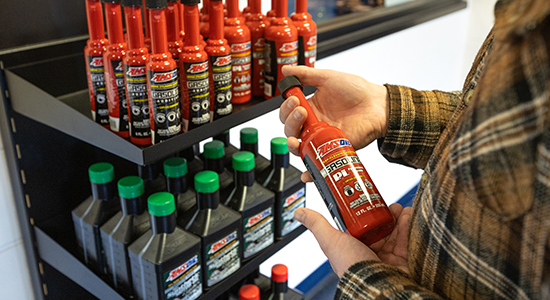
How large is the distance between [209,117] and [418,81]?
2.17 metres

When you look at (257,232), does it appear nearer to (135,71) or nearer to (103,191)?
(103,191)

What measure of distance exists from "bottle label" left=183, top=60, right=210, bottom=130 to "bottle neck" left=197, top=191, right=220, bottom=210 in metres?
0.25

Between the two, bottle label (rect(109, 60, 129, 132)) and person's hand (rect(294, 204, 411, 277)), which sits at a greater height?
bottle label (rect(109, 60, 129, 132))

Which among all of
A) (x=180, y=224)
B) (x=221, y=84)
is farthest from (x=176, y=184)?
(x=221, y=84)

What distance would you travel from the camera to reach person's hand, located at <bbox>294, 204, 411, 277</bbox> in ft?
2.66

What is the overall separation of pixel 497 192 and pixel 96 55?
2.48 feet

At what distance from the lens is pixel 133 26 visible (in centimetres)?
84

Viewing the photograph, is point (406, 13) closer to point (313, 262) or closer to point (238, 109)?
point (313, 262)

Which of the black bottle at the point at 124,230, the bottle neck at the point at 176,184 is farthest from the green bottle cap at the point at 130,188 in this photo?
the bottle neck at the point at 176,184

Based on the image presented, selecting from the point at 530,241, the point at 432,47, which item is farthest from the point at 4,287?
the point at 432,47

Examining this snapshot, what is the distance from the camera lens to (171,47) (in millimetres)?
942

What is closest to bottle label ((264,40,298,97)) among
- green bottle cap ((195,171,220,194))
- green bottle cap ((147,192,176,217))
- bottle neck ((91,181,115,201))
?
green bottle cap ((195,171,220,194))

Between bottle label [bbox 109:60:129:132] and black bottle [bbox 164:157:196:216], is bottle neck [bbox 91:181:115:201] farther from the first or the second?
bottle label [bbox 109:60:129:132]

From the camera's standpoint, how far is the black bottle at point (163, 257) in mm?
1009
